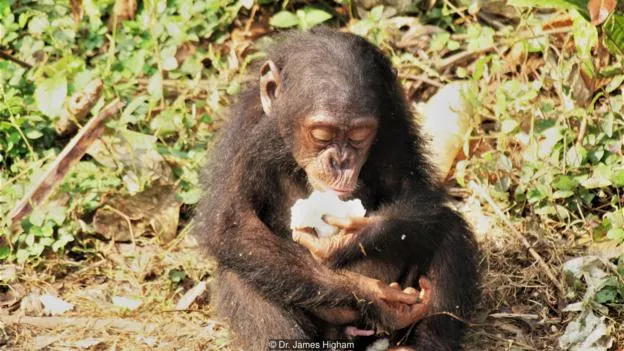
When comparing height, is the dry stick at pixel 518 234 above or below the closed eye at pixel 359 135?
below

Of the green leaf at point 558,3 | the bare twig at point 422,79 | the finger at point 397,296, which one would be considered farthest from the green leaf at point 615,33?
the finger at point 397,296

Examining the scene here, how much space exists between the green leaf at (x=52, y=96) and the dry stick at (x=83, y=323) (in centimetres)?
202

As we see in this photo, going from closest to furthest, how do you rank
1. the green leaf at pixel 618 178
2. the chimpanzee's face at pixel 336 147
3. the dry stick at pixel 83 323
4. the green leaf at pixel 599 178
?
the chimpanzee's face at pixel 336 147 → the dry stick at pixel 83 323 → the green leaf at pixel 618 178 → the green leaf at pixel 599 178

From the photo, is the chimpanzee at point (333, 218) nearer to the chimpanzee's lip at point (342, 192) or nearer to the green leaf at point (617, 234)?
the chimpanzee's lip at point (342, 192)

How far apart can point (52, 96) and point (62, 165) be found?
2.61 feet

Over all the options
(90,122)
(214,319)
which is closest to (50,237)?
(90,122)

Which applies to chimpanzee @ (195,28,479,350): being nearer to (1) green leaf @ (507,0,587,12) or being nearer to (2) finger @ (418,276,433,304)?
(2) finger @ (418,276,433,304)

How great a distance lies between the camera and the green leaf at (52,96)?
9500 mm

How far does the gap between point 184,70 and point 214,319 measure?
321 cm

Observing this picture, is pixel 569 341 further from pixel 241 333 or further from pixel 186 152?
pixel 186 152

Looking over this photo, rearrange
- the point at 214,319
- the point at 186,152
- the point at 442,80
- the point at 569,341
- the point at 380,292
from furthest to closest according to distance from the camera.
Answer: the point at 442,80
the point at 186,152
the point at 214,319
the point at 569,341
the point at 380,292

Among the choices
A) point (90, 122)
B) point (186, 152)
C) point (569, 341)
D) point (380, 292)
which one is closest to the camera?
point (380, 292)

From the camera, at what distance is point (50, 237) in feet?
29.4

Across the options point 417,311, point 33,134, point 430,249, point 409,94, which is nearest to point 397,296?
point 417,311
